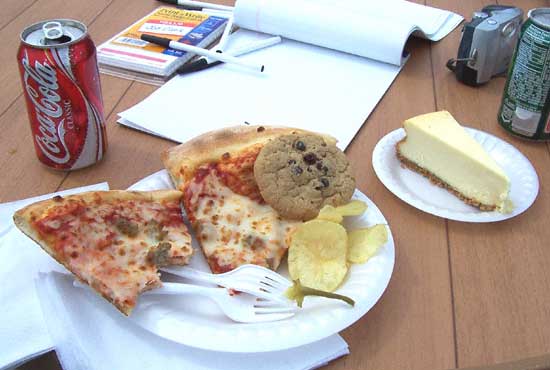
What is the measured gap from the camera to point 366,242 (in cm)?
72

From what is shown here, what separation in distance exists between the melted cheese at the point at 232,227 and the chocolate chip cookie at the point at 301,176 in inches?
1.0

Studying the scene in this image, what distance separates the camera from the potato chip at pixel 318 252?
0.68 m

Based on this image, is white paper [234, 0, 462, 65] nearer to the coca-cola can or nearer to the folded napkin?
the coca-cola can

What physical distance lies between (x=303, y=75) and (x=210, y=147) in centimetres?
42

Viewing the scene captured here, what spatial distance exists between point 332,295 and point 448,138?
400mm

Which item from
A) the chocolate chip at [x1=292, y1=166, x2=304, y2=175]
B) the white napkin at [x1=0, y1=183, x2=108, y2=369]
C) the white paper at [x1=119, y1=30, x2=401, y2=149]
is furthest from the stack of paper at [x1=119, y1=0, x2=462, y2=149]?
the white napkin at [x1=0, y1=183, x2=108, y2=369]

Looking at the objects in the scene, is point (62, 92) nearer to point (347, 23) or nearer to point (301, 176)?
point (301, 176)

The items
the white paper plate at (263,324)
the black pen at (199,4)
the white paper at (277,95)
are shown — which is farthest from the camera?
the black pen at (199,4)

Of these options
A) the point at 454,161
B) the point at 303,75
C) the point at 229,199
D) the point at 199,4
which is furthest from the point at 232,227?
the point at 199,4

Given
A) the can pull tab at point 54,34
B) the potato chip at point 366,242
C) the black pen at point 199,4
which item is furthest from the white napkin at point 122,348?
the black pen at point 199,4

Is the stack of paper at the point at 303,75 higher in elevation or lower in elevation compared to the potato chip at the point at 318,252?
lower

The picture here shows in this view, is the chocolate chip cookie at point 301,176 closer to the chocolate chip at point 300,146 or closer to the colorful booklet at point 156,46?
the chocolate chip at point 300,146

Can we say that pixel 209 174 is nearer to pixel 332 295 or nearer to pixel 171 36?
pixel 332 295

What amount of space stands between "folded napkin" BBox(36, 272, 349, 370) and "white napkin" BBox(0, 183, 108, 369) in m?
0.03
